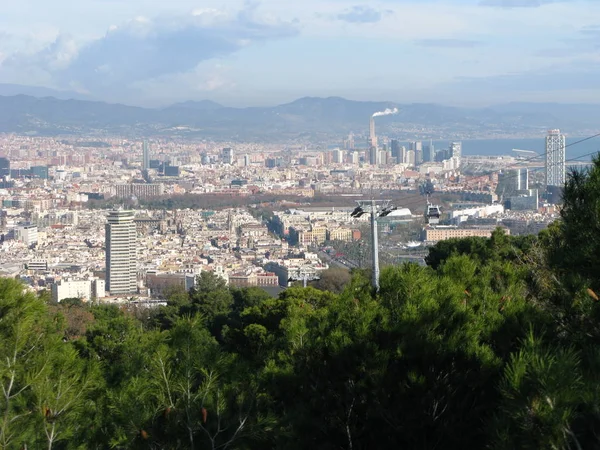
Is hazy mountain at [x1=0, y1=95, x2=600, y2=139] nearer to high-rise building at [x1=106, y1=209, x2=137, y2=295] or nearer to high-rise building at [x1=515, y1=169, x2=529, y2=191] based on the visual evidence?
high-rise building at [x1=515, y1=169, x2=529, y2=191]

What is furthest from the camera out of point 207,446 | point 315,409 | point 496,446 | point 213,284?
point 213,284

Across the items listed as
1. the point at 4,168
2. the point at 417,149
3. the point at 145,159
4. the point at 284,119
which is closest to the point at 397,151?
the point at 417,149

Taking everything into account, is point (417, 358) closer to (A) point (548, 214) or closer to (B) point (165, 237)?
(A) point (548, 214)

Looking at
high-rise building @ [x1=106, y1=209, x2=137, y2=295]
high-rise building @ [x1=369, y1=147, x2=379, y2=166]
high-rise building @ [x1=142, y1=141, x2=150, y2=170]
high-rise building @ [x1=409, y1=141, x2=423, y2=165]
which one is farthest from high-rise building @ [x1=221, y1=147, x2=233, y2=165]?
high-rise building @ [x1=106, y1=209, x2=137, y2=295]

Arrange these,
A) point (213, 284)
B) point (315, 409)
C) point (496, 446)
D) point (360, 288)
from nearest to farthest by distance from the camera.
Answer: point (496, 446)
point (315, 409)
point (360, 288)
point (213, 284)

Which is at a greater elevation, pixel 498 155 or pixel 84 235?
pixel 498 155

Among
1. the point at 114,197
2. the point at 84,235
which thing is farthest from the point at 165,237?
the point at 114,197
